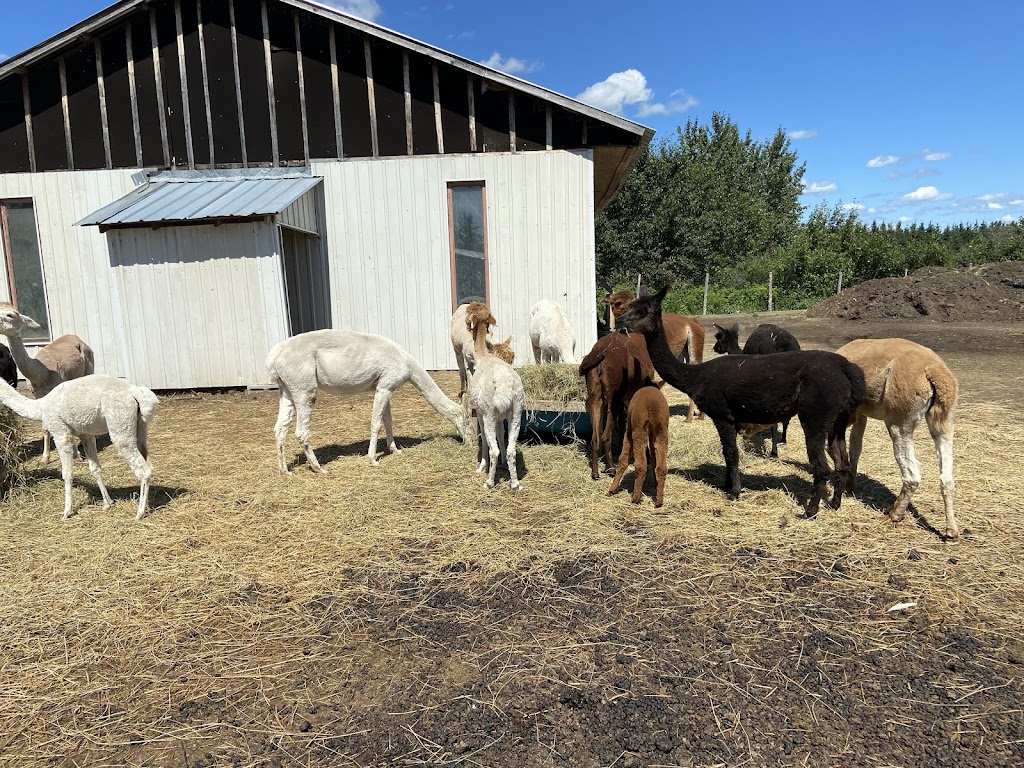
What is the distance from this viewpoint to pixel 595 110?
454 inches

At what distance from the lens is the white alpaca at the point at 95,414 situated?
5.34m

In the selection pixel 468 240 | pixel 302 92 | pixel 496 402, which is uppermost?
pixel 302 92

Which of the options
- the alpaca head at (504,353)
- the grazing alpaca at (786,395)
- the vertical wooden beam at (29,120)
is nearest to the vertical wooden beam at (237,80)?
the vertical wooden beam at (29,120)

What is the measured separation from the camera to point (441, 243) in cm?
1277

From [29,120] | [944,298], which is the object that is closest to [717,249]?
[944,298]

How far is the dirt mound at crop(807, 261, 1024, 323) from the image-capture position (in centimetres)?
2433

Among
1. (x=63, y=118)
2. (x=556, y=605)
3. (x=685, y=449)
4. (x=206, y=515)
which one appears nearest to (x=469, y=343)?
(x=685, y=449)

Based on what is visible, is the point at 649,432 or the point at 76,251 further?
the point at 76,251

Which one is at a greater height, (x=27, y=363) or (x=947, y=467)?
(x=27, y=363)

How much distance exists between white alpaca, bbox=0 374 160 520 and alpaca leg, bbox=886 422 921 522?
6354 mm

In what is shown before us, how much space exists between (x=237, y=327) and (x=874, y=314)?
2498cm

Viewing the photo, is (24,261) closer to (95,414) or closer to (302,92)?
(302,92)

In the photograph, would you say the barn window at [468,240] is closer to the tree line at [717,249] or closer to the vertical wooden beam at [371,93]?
the vertical wooden beam at [371,93]

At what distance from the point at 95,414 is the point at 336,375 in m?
2.34
